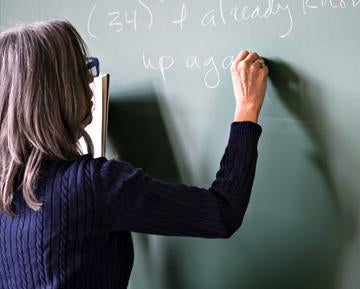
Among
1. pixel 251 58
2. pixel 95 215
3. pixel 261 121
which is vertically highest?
pixel 251 58

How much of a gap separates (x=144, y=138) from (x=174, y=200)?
347mm

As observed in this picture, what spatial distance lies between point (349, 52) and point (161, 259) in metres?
0.59

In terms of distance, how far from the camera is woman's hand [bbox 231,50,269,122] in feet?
2.88

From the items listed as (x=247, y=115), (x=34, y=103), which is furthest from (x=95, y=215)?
(x=247, y=115)

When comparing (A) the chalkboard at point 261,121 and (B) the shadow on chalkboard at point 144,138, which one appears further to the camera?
(B) the shadow on chalkboard at point 144,138

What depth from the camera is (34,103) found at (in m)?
0.78

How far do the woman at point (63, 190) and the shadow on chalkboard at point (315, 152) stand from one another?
128 mm

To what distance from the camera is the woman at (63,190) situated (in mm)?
771

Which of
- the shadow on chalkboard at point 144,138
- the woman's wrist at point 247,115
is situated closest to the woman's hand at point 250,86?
the woman's wrist at point 247,115

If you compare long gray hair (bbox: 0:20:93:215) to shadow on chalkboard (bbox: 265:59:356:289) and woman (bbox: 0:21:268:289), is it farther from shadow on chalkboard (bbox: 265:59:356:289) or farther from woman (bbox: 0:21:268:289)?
shadow on chalkboard (bbox: 265:59:356:289)

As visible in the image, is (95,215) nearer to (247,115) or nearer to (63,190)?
(63,190)

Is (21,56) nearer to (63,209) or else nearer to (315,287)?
(63,209)

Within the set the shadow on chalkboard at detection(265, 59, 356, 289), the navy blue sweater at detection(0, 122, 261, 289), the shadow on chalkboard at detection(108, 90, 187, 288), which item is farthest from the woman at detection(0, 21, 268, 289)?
the shadow on chalkboard at detection(108, 90, 187, 288)

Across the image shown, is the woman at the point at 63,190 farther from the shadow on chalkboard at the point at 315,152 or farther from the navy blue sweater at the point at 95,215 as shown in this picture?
the shadow on chalkboard at the point at 315,152
